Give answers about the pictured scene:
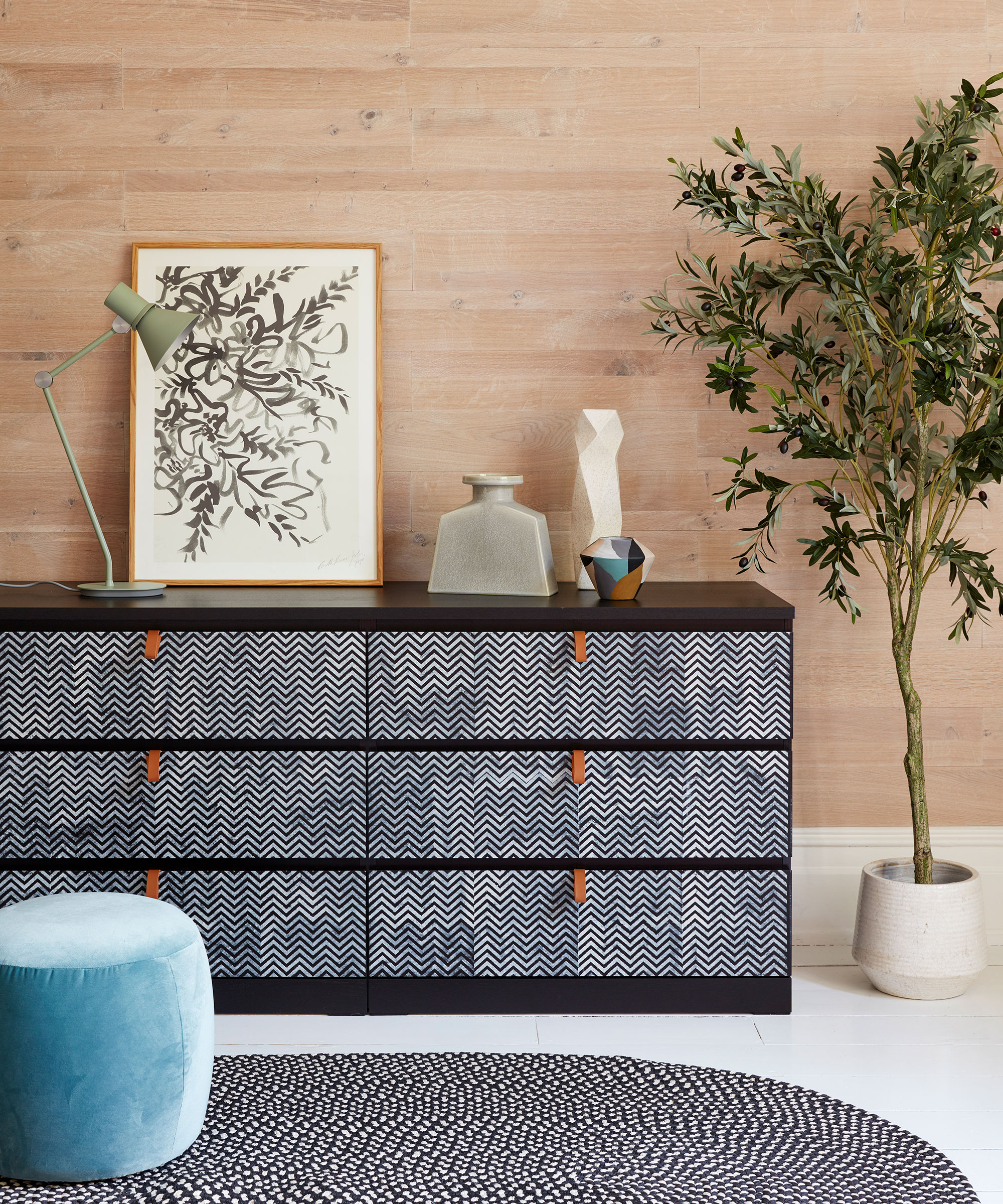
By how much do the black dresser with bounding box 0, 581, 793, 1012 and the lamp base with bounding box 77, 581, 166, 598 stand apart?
0.39ft

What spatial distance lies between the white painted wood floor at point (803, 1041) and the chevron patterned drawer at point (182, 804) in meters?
0.38

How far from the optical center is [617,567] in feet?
8.23

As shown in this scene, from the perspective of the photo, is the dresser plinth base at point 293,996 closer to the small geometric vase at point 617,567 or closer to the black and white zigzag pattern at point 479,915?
the black and white zigzag pattern at point 479,915

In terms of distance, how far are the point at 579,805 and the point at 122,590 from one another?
3.61ft

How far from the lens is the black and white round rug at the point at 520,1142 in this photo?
1.82 metres

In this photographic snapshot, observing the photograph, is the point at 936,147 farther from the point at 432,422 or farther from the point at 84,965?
the point at 84,965

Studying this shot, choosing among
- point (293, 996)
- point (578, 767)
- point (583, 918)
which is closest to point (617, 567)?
point (578, 767)

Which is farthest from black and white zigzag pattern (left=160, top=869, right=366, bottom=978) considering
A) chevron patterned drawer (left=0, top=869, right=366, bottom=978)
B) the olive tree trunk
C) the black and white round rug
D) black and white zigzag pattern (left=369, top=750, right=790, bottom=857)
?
the olive tree trunk

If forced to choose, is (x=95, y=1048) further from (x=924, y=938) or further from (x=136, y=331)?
(x=924, y=938)

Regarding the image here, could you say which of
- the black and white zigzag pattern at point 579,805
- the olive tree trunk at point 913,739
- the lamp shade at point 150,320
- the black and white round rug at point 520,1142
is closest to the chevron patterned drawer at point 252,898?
the black and white zigzag pattern at point 579,805

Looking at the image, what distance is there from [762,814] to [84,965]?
1363 mm

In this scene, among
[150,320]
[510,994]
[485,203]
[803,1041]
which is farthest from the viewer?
[485,203]

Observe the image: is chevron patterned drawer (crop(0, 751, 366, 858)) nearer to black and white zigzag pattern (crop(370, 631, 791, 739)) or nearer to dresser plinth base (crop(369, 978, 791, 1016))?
black and white zigzag pattern (crop(370, 631, 791, 739))

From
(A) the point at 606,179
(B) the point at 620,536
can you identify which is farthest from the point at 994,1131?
(A) the point at 606,179
